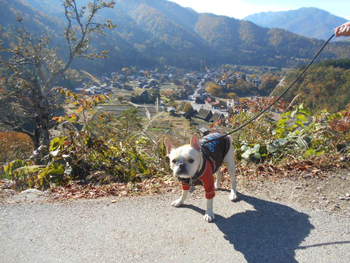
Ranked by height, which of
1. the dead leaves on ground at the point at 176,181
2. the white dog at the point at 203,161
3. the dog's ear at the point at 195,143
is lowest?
the dead leaves on ground at the point at 176,181

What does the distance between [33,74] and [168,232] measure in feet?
40.9

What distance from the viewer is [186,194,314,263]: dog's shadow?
278cm

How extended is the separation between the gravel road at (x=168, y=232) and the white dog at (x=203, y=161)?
0.30 m

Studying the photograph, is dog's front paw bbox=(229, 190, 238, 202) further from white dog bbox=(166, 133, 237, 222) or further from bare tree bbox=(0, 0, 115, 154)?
bare tree bbox=(0, 0, 115, 154)

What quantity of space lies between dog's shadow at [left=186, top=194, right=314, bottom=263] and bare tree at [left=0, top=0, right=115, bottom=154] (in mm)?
8728

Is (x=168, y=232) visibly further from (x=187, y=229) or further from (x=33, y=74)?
(x=33, y=74)

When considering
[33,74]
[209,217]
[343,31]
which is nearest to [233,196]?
[209,217]

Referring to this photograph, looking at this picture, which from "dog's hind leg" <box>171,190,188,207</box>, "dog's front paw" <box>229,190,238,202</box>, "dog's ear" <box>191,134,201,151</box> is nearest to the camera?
"dog's ear" <box>191,134,201,151</box>

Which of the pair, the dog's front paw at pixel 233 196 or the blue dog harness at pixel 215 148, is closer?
the blue dog harness at pixel 215 148

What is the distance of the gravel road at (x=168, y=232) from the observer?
9.15ft

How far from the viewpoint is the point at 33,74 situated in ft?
42.4

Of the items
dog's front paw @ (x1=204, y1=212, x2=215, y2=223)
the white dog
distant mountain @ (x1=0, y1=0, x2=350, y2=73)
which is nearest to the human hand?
the white dog

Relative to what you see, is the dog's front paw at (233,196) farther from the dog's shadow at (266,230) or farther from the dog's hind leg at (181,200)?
the dog's hind leg at (181,200)

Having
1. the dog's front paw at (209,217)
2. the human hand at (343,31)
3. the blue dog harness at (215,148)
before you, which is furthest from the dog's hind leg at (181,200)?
the human hand at (343,31)
